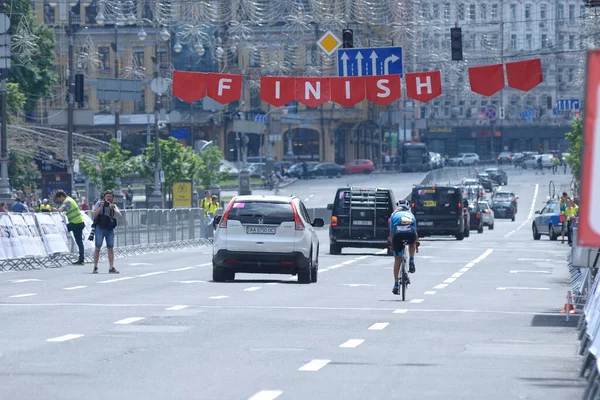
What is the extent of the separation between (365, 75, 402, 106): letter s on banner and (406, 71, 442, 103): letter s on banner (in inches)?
13.2

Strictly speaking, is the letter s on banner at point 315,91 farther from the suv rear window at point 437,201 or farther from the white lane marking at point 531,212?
the white lane marking at point 531,212

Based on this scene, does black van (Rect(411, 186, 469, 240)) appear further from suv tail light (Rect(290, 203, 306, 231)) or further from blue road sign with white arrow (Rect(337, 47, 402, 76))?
suv tail light (Rect(290, 203, 306, 231))

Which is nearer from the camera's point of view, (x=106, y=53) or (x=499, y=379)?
(x=499, y=379)

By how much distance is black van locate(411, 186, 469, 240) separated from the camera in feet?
178

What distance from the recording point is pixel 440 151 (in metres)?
151

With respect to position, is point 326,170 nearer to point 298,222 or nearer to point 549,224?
point 549,224

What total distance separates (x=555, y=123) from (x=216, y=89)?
113540mm

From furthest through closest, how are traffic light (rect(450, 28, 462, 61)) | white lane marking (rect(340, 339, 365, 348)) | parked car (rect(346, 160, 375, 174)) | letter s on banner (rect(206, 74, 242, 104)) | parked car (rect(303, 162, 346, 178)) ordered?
parked car (rect(346, 160, 375, 174)) < parked car (rect(303, 162, 346, 178)) < letter s on banner (rect(206, 74, 242, 104)) < traffic light (rect(450, 28, 462, 61)) < white lane marking (rect(340, 339, 365, 348))

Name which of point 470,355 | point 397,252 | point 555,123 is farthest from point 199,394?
point 555,123

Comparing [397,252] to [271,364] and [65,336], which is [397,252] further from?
[271,364]

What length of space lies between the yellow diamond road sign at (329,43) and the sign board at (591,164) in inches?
1255

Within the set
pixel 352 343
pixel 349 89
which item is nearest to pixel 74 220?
pixel 349 89

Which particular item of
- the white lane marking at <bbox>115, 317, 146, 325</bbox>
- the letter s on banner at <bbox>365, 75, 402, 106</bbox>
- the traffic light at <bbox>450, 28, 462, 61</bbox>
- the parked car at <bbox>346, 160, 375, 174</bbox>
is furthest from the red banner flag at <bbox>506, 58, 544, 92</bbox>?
the parked car at <bbox>346, 160, 375, 174</bbox>

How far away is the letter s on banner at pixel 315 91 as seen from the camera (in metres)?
37.8
